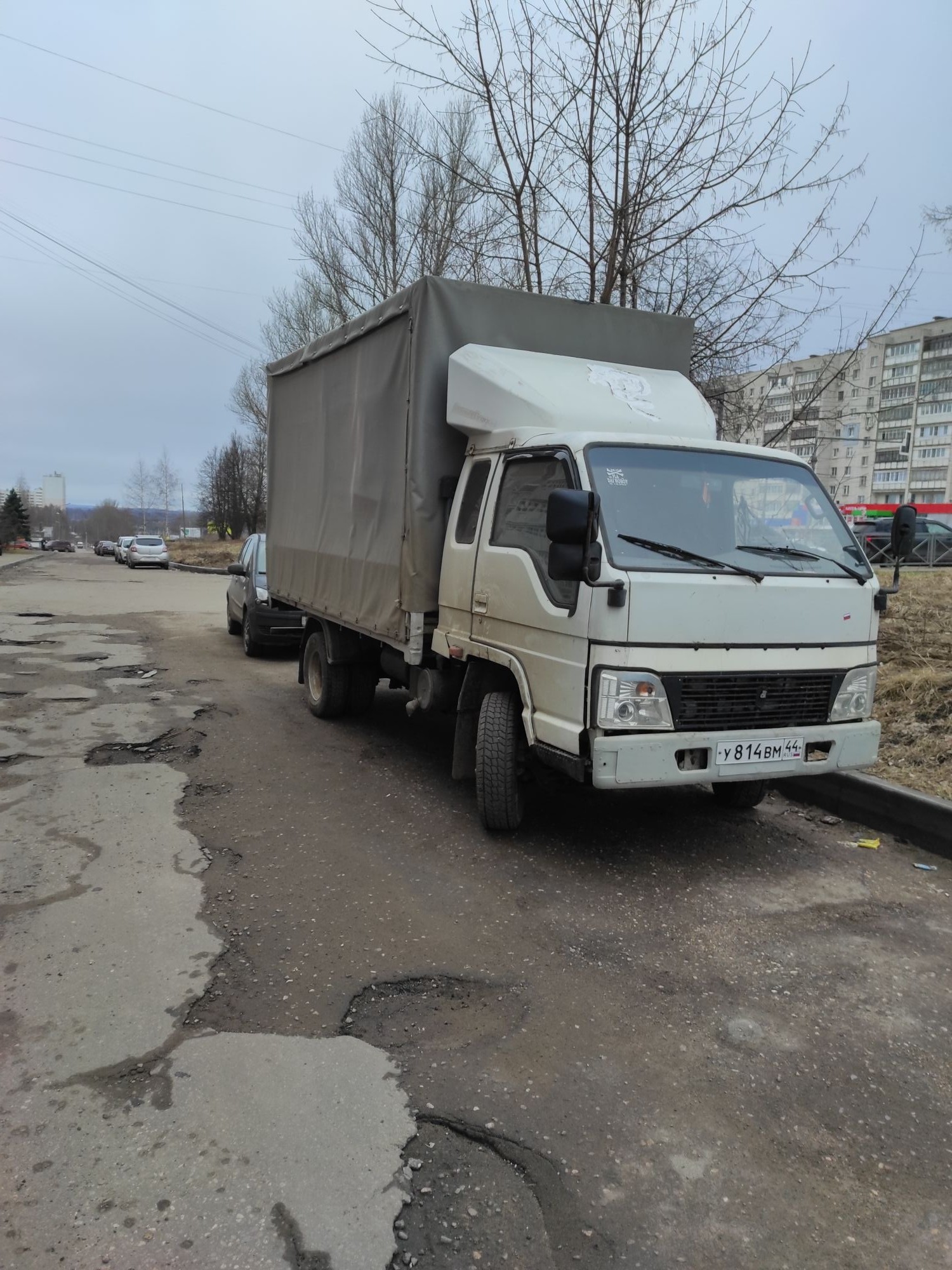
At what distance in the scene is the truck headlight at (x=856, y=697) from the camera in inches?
181

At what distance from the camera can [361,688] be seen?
25.8ft

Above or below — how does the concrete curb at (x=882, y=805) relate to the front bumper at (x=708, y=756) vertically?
below

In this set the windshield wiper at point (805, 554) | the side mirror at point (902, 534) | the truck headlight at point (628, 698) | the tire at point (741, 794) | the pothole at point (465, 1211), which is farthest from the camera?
the tire at point (741, 794)

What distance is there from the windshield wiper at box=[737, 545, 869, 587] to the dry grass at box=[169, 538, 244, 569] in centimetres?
3128

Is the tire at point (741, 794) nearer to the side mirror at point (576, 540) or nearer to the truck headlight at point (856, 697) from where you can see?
the truck headlight at point (856, 697)

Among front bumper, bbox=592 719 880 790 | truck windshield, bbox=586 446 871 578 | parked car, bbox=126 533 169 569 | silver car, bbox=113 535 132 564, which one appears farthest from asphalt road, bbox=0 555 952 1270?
silver car, bbox=113 535 132 564

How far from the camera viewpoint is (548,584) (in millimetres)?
4488

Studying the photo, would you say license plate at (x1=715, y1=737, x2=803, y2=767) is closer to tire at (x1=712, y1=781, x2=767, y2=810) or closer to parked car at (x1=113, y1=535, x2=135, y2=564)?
tire at (x1=712, y1=781, x2=767, y2=810)

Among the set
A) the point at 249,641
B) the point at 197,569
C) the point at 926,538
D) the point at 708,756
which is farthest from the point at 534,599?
the point at 197,569

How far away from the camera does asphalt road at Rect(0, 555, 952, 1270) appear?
7.30 feet

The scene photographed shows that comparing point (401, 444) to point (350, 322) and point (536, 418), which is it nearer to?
point (536, 418)

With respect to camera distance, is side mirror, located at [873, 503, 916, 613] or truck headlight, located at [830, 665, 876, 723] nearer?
truck headlight, located at [830, 665, 876, 723]

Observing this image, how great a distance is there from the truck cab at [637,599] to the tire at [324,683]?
8.75ft

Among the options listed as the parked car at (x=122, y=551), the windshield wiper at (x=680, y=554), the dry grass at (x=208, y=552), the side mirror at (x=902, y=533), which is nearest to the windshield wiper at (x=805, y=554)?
the windshield wiper at (x=680, y=554)
